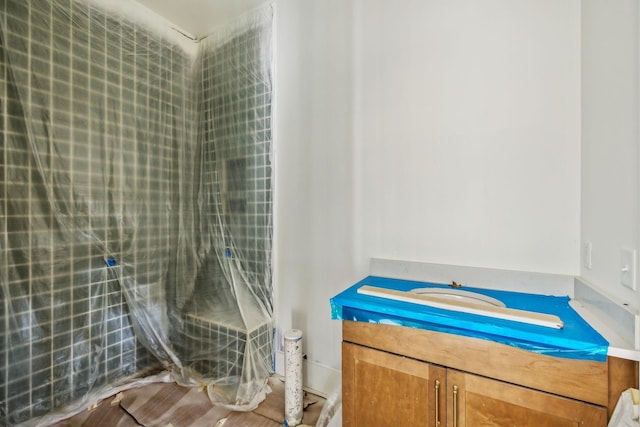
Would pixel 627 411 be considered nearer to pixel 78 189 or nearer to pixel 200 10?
pixel 78 189

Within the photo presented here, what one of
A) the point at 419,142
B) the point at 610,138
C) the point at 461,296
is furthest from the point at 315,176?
the point at 610,138

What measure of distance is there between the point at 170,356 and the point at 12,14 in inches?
73.0

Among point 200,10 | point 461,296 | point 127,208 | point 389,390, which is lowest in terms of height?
point 389,390

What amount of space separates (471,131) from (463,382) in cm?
99

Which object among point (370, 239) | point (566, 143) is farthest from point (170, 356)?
point (566, 143)

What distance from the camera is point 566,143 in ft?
3.26

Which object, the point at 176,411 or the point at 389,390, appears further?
the point at 176,411

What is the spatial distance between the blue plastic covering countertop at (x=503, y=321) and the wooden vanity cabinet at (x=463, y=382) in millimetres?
26

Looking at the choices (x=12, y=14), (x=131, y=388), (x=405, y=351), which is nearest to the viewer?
(x=405, y=351)

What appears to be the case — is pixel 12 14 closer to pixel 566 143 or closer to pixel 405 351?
pixel 405 351

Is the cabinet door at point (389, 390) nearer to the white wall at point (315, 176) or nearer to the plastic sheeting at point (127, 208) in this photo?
the white wall at point (315, 176)

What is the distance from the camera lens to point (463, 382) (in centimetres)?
81

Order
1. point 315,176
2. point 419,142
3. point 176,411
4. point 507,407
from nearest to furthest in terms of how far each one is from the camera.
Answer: point 507,407
point 419,142
point 176,411
point 315,176

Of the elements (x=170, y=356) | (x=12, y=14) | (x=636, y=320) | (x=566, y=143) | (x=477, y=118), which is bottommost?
(x=170, y=356)
